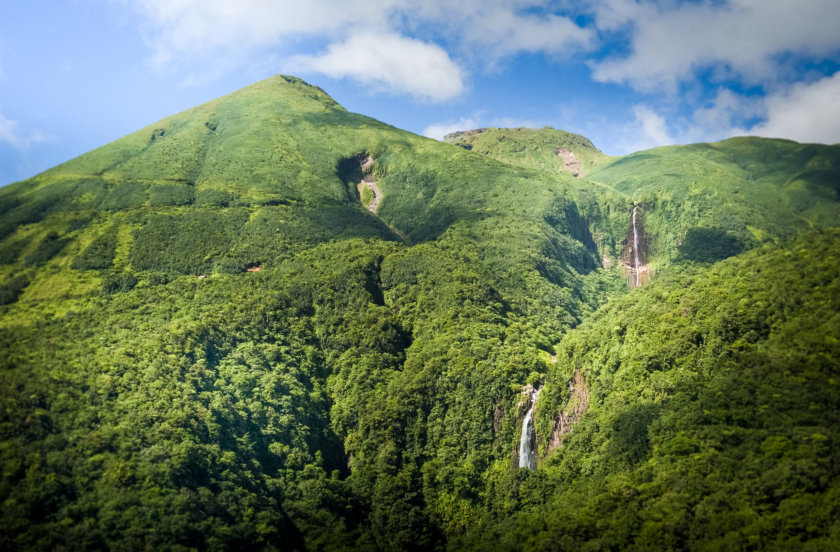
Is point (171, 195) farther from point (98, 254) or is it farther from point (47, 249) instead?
point (47, 249)

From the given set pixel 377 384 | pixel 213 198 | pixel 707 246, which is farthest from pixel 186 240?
pixel 707 246

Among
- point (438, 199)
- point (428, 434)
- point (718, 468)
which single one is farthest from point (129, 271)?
point (718, 468)

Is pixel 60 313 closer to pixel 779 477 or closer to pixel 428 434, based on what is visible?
pixel 428 434

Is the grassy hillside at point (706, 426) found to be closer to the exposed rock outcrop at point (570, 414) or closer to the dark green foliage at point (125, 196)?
the exposed rock outcrop at point (570, 414)

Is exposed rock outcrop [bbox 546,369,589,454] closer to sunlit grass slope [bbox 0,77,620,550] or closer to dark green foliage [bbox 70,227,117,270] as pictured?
sunlit grass slope [bbox 0,77,620,550]

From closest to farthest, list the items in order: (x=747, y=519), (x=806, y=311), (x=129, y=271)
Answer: (x=747, y=519) < (x=806, y=311) < (x=129, y=271)

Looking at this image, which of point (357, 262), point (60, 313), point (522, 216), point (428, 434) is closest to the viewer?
point (428, 434)

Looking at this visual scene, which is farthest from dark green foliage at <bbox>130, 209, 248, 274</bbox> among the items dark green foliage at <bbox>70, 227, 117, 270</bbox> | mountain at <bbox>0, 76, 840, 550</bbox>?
dark green foliage at <bbox>70, 227, 117, 270</bbox>
